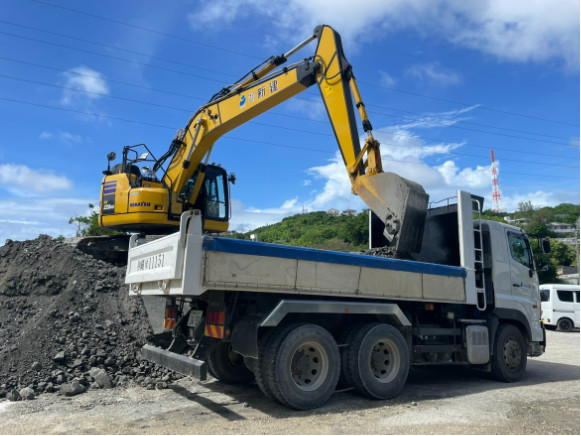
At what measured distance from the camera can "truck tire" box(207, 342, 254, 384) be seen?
7234mm

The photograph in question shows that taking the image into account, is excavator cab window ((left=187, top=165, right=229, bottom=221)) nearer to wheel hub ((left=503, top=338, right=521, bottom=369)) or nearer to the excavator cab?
the excavator cab

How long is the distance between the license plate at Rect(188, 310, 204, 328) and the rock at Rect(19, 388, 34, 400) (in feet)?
7.20

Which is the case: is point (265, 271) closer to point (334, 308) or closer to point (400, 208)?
point (334, 308)

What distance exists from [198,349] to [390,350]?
106 inches

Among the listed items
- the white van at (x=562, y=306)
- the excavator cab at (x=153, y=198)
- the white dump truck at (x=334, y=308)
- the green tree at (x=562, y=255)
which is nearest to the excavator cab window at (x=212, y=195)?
the excavator cab at (x=153, y=198)

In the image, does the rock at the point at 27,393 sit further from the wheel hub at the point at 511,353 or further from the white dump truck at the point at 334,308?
the wheel hub at the point at 511,353

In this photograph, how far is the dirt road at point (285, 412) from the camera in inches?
201

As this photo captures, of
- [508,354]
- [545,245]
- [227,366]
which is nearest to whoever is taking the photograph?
[227,366]

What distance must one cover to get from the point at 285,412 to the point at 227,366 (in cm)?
Answer: 185

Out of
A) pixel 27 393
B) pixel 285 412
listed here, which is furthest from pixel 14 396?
pixel 285 412

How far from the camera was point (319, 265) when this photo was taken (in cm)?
607

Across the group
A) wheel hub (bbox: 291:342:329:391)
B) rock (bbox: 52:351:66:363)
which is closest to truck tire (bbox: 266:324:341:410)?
wheel hub (bbox: 291:342:329:391)

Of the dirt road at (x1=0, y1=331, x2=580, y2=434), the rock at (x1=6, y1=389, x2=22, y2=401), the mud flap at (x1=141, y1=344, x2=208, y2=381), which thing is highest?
the mud flap at (x1=141, y1=344, x2=208, y2=381)

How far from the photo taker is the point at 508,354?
831 centimetres
